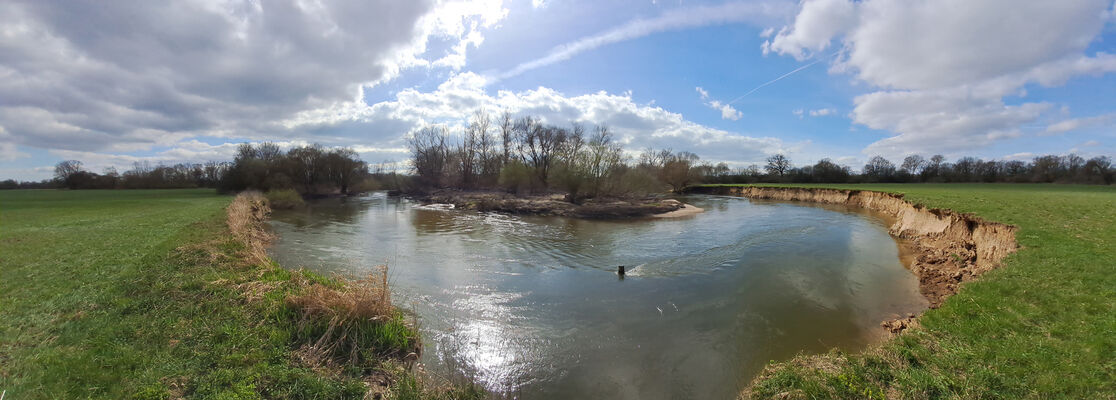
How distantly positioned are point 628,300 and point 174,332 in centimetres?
809

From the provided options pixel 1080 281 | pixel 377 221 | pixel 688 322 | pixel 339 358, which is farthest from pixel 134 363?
pixel 377 221

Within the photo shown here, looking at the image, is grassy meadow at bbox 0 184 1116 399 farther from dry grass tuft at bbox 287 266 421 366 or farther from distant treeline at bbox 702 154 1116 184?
distant treeline at bbox 702 154 1116 184

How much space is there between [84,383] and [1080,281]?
1409 centimetres

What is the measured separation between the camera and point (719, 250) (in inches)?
588

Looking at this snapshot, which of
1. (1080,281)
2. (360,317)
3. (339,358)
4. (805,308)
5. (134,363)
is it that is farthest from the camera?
(805,308)

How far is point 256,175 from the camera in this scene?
144 feet

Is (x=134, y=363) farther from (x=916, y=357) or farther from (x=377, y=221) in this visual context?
(x=377, y=221)

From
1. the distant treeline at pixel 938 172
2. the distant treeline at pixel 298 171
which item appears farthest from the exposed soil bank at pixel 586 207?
the distant treeline at pixel 938 172

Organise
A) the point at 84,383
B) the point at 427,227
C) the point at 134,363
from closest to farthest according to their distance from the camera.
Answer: the point at 84,383
the point at 134,363
the point at 427,227

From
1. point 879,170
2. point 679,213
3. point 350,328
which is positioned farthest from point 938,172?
point 350,328

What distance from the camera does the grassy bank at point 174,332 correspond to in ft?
13.2

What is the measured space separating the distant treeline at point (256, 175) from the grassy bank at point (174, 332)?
39.4m

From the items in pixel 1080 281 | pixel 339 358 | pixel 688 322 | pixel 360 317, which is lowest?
pixel 688 322

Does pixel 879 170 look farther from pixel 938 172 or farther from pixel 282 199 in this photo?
pixel 282 199
